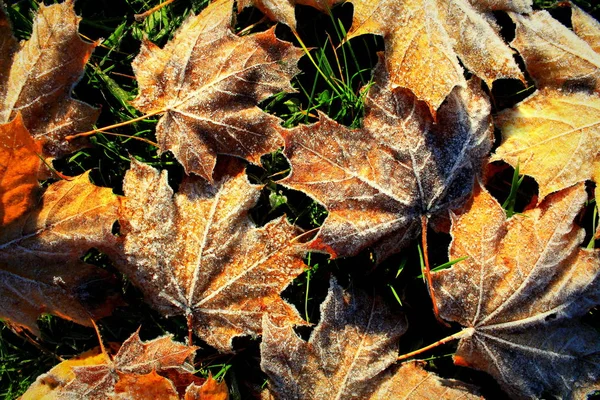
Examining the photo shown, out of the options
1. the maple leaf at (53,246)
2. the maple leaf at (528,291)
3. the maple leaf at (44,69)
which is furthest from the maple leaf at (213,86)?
the maple leaf at (528,291)

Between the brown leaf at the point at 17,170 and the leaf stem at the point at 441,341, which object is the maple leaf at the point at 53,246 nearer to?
the brown leaf at the point at 17,170

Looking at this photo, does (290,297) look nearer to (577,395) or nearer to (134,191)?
(134,191)

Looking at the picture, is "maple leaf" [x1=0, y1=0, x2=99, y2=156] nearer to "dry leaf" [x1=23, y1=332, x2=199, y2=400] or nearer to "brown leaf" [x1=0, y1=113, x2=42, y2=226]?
"brown leaf" [x1=0, y1=113, x2=42, y2=226]

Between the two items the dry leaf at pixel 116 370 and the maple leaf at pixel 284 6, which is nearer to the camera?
the dry leaf at pixel 116 370

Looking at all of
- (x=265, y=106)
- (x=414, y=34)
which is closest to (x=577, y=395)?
(x=414, y=34)

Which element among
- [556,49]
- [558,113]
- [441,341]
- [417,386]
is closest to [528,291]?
[441,341]
